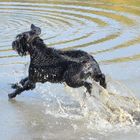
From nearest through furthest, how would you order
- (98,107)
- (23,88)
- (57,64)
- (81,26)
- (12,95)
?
(57,64)
(98,107)
(23,88)
(12,95)
(81,26)

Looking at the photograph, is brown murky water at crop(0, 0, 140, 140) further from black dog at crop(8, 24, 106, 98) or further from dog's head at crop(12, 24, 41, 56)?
dog's head at crop(12, 24, 41, 56)

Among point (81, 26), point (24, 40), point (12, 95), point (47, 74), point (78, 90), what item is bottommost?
point (81, 26)

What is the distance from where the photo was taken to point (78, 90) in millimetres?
8133

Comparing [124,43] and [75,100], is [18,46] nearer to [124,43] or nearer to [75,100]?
[75,100]

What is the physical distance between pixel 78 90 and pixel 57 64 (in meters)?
0.86

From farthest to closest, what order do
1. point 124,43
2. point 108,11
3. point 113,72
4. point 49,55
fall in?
point 108,11
point 124,43
point 113,72
point 49,55

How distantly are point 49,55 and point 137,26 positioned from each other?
604cm

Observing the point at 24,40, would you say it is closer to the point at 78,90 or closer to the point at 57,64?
the point at 57,64

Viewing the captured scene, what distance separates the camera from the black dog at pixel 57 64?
7.23 m

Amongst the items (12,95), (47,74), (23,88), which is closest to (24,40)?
(47,74)

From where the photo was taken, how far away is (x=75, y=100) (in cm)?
800

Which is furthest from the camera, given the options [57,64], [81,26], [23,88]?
[81,26]

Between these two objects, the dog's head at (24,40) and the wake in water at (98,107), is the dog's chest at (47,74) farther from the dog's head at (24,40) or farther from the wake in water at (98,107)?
the wake in water at (98,107)

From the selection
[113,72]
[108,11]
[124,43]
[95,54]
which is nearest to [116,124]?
[113,72]
